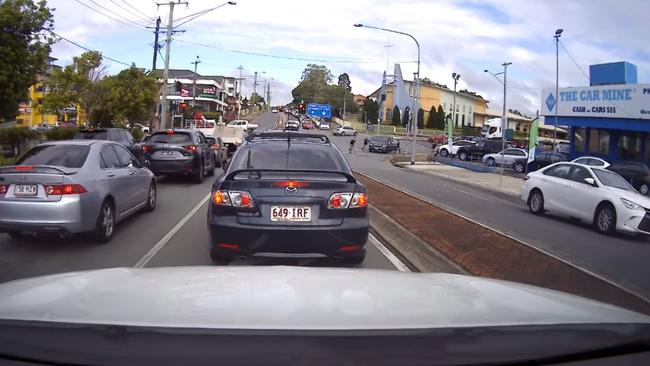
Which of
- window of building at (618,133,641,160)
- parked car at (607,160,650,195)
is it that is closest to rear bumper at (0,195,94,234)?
parked car at (607,160,650,195)

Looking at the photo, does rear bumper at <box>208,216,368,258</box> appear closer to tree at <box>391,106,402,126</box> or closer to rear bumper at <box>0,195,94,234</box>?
rear bumper at <box>0,195,94,234</box>

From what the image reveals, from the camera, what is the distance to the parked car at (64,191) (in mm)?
7496

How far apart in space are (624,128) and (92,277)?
3435 cm

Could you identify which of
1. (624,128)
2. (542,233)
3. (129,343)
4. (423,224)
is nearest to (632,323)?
(129,343)

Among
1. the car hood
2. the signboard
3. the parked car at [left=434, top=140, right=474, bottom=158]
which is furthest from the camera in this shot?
the parked car at [left=434, top=140, right=474, bottom=158]

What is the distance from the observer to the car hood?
233 centimetres

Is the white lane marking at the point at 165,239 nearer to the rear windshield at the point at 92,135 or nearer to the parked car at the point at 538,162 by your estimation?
the rear windshield at the point at 92,135

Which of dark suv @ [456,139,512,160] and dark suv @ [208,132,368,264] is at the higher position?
dark suv @ [456,139,512,160]

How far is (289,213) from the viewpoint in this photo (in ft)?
19.6

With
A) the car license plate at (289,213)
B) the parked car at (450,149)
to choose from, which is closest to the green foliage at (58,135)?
the car license plate at (289,213)

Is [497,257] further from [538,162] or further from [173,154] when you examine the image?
[538,162]

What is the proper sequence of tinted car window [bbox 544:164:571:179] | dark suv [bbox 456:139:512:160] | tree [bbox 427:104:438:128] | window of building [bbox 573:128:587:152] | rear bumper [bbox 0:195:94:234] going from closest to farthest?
rear bumper [bbox 0:195:94:234]
tinted car window [bbox 544:164:571:179]
window of building [bbox 573:128:587:152]
dark suv [bbox 456:139:512:160]
tree [bbox 427:104:438:128]

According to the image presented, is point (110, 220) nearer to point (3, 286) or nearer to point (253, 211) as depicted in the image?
point (253, 211)

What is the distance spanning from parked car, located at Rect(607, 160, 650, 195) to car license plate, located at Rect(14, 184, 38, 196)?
82.3 feet
